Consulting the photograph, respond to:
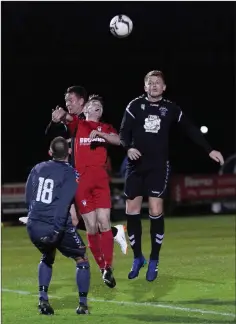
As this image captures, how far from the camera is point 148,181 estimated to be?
10.3 metres

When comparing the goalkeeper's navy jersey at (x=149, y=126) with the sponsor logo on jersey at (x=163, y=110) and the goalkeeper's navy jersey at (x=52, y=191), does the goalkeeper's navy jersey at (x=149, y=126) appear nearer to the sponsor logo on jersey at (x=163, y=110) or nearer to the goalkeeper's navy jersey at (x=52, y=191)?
the sponsor logo on jersey at (x=163, y=110)

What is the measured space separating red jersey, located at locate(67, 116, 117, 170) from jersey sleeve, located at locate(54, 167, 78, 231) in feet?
3.79

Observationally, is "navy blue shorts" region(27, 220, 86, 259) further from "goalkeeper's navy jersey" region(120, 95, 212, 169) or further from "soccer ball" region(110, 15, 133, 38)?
"soccer ball" region(110, 15, 133, 38)

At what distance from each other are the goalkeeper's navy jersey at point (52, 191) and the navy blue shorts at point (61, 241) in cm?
8

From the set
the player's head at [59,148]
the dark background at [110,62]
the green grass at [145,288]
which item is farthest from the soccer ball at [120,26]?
the dark background at [110,62]

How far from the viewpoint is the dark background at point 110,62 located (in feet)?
106

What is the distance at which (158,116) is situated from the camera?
9961 mm

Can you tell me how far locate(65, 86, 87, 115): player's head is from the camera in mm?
10062

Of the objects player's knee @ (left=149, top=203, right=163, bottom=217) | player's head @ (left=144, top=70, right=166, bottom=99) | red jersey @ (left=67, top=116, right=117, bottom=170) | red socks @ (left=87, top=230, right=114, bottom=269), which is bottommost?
red socks @ (left=87, top=230, right=114, bottom=269)

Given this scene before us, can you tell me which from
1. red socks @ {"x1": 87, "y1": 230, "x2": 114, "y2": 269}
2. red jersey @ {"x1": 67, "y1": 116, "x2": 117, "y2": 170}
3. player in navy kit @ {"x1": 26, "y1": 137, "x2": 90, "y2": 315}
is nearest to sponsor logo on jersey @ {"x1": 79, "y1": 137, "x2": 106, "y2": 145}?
red jersey @ {"x1": 67, "y1": 116, "x2": 117, "y2": 170}

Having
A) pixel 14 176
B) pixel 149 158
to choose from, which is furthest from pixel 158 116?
pixel 14 176

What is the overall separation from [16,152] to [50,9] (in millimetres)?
5537

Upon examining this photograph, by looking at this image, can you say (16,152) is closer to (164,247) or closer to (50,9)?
(50,9)

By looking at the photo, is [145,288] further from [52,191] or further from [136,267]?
[52,191]
